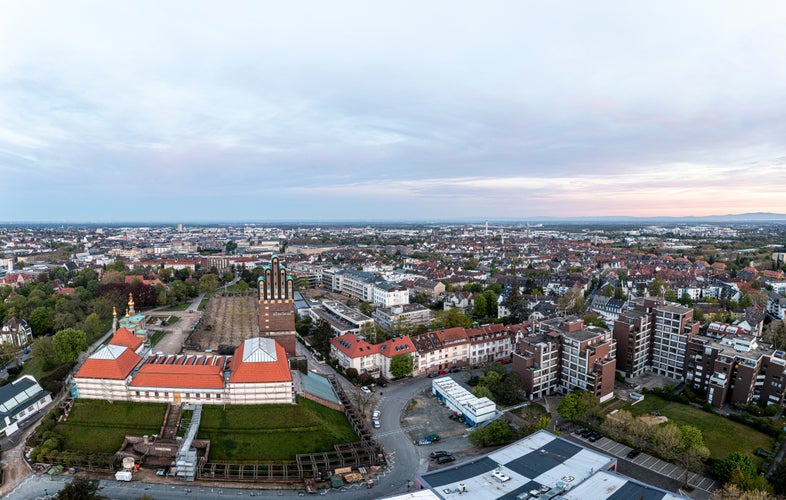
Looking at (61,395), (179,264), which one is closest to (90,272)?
(179,264)

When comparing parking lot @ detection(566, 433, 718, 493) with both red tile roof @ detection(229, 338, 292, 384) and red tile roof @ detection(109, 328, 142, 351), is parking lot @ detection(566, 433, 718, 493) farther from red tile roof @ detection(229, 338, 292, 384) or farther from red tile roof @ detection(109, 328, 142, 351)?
red tile roof @ detection(109, 328, 142, 351)

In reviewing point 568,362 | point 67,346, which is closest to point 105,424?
point 67,346

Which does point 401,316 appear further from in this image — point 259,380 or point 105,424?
point 105,424

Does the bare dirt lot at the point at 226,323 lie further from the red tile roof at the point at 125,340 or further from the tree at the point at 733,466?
the tree at the point at 733,466

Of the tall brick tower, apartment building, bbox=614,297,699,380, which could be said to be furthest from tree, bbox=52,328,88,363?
apartment building, bbox=614,297,699,380

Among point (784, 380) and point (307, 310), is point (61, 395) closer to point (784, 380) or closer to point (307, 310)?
point (307, 310)

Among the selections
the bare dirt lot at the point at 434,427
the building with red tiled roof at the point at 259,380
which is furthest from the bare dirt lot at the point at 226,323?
the bare dirt lot at the point at 434,427
